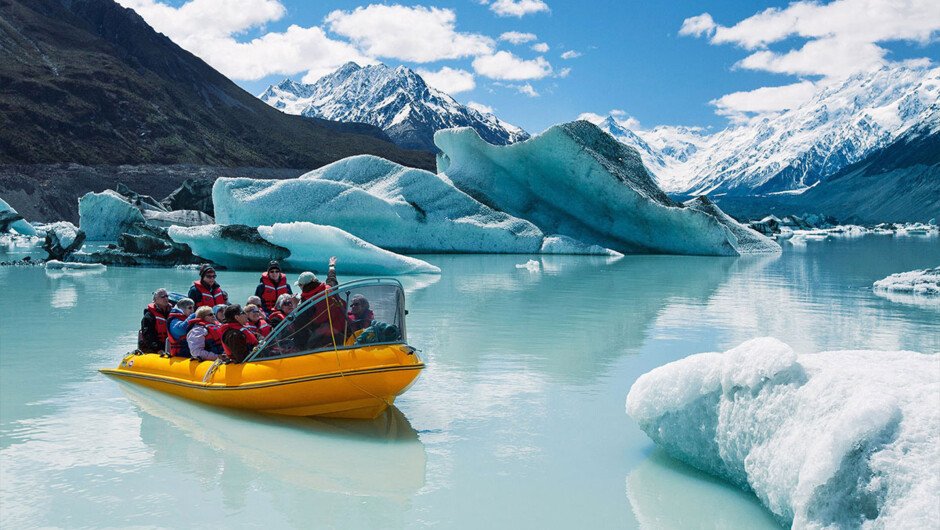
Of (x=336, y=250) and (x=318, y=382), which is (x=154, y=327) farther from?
(x=336, y=250)

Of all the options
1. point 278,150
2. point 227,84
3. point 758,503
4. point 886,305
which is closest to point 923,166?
point 278,150

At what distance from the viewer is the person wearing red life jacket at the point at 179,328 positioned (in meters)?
6.28

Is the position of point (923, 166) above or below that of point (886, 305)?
above

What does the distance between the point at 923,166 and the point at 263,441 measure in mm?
154567

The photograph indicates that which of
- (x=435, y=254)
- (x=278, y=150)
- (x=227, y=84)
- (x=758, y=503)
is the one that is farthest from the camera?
(x=227, y=84)

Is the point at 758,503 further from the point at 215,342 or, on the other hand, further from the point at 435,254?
the point at 435,254

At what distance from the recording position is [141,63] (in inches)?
4144

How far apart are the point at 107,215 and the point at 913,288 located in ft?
102

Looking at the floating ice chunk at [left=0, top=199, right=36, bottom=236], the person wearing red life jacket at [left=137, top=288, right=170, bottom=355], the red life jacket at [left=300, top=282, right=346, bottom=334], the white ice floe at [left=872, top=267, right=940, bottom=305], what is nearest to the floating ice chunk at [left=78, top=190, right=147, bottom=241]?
the floating ice chunk at [left=0, top=199, right=36, bottom=236]

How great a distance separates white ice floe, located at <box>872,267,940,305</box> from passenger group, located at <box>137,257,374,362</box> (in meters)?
11.3

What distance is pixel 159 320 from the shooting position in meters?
6.76

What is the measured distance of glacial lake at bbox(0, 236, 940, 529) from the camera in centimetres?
394

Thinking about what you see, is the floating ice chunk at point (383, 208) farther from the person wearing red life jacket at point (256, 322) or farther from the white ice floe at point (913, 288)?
the person wearing red life jacket at point (256, 322)

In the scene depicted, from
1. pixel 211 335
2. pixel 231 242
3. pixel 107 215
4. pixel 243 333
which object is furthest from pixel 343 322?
pixel 107 215
